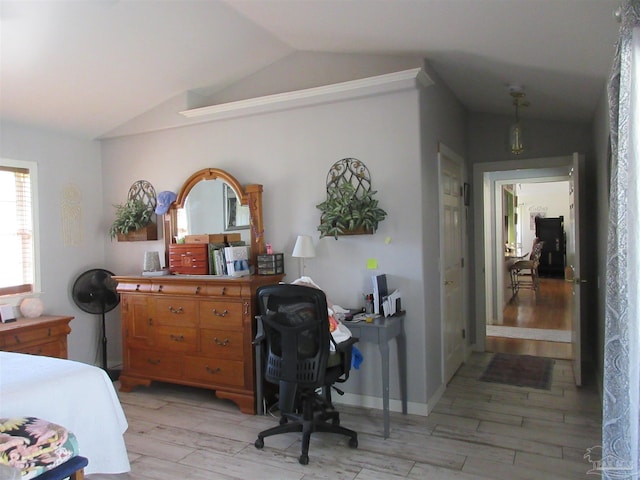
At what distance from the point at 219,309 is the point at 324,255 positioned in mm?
927

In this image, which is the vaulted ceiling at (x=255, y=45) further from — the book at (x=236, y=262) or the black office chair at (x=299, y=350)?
the black office chair at (x=299, y=350)

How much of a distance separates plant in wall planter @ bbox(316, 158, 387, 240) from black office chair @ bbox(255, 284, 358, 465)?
80 centimetres

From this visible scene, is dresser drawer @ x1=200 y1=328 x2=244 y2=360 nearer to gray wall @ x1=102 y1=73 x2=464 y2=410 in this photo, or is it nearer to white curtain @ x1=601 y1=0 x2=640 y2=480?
gray wall @ x1=102 y1=73 x2=464 y2=410

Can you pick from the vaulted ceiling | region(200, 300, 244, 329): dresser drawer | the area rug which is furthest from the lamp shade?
the area rug

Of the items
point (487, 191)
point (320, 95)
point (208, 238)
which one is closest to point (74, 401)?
point (208, 238)

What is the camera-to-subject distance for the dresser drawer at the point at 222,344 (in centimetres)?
364

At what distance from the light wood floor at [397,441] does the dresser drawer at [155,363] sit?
21cm

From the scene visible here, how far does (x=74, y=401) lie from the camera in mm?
2281

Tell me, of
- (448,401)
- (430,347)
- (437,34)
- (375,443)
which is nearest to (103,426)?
(375,443)

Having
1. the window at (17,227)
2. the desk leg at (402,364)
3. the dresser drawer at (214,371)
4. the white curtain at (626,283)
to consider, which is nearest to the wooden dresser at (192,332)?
the dresser drawer at (214,371)

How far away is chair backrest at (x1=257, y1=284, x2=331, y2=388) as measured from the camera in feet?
9.23

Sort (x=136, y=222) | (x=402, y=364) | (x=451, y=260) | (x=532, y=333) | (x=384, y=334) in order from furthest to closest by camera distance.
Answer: (x=532, y=333)
(x=136, y=222)
(x=451, y=260)
(x=402, y=364)
(x=384, y=334)

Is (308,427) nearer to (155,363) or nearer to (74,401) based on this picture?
(74,401)

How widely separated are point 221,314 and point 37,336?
57.1 inches
